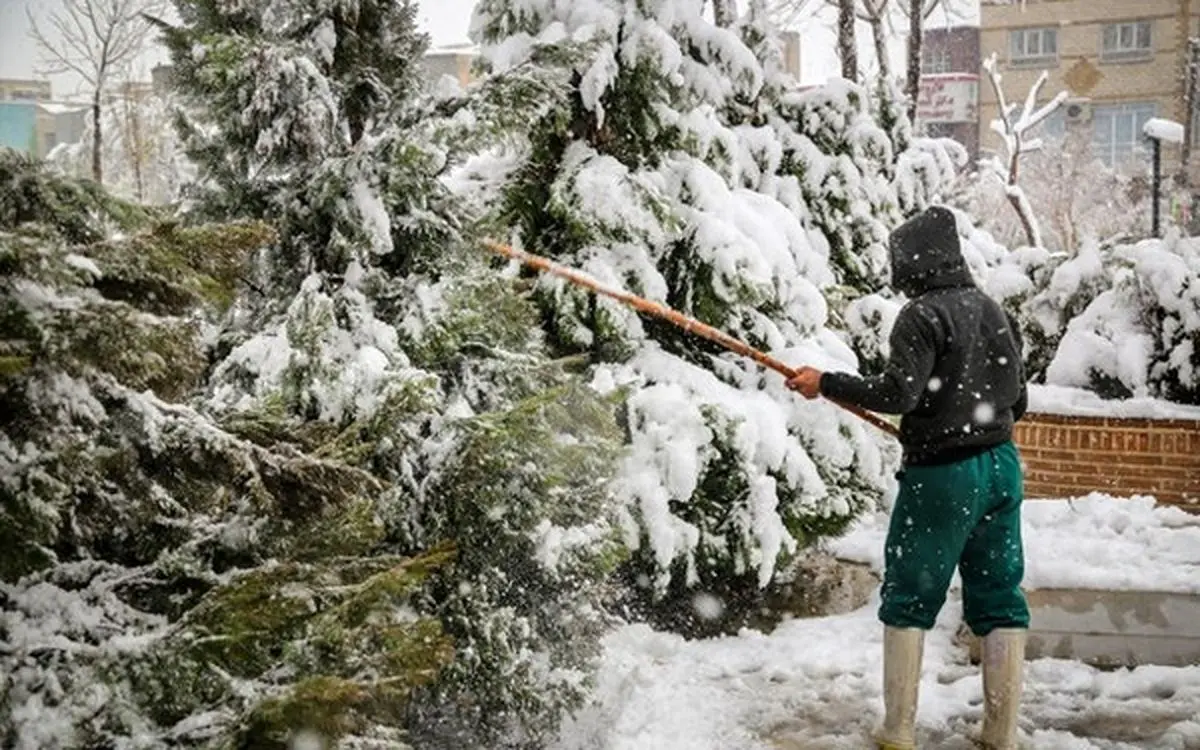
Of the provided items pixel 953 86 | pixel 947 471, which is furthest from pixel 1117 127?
pixel 947 471

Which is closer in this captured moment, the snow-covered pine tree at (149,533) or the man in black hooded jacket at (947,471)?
the snow-covered pine tree at (149,533)

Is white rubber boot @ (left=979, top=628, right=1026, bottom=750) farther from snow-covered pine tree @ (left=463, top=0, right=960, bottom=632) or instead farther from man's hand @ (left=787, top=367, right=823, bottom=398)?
snow-covered pine tree @ (left=463, top=0, right=960, bottom=632)

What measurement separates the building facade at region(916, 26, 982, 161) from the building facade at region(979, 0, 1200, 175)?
25.3 inches

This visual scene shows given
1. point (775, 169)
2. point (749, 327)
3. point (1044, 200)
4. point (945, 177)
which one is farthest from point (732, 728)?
point (1044, 200)

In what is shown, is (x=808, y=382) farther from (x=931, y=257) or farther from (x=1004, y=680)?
(x=1004, y=680)

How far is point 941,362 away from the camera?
12.5 feet

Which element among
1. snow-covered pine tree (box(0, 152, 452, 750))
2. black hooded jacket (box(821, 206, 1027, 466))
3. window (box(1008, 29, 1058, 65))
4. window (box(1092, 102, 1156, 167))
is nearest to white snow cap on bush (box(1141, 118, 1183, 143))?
black hooded jacket (box(821, 206, 1027, 466))

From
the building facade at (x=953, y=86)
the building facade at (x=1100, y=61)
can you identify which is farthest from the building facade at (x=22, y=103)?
the building facade at (x=1100, y=61)

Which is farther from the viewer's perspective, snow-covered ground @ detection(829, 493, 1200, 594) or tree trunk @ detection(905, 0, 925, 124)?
tree trunk @ detection(905, 0, 925, 124)

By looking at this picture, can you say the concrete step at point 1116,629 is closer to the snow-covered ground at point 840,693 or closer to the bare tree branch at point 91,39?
the snow-covered ground at point 840,693

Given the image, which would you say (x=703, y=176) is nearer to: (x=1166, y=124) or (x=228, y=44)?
(x=228, y=44)

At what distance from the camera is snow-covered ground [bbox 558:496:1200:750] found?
13.3 feet


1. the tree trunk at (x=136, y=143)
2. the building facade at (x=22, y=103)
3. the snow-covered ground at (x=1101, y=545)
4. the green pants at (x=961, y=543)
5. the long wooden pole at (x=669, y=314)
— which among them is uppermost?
the building facade at (x=22, y=103)

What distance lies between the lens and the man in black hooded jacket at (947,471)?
3.78 m
